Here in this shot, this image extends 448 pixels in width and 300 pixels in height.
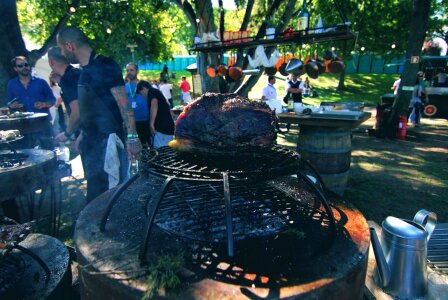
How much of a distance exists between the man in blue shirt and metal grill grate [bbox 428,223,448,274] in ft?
24.0

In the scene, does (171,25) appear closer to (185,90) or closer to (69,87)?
(185,90)

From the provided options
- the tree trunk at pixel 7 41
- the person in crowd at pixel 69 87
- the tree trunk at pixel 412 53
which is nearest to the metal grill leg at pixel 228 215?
the person in crowd at pixel 69 87

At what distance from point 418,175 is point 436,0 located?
23789mm

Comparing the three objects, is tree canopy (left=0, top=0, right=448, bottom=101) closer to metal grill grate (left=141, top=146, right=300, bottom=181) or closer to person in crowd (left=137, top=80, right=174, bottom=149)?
person in crowd (left=137, top=80, right=174, bottom=149)

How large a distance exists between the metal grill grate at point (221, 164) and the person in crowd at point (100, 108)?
1.28m

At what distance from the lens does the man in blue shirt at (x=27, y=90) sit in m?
6.05

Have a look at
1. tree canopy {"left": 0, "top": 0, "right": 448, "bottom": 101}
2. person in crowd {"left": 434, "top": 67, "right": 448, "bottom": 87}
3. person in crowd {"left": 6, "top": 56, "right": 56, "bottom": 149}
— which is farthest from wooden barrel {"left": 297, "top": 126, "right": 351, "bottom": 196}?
person in crowd {"left": 434, "top": 67, "right": 448, "bottom": 87}

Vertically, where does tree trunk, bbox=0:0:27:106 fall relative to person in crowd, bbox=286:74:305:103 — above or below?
above

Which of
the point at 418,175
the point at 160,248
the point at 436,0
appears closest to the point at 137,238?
the point at 160,248

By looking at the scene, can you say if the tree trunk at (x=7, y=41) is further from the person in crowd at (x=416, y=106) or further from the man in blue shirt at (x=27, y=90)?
the person in crowd at (x=416, y=106)

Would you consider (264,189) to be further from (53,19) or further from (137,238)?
(53,19)

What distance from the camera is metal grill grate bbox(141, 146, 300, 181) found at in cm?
182

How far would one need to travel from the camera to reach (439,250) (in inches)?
129

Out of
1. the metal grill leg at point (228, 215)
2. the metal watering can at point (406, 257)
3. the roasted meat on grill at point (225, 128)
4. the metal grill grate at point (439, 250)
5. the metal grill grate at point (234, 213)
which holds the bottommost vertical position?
the metal grill grate at point (439, 250)
